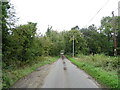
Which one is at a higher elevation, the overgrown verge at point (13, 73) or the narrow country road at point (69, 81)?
the overgrown verge at point (13, 73)

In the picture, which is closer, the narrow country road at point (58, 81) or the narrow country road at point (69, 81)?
the narrow country road at point (58, 81)

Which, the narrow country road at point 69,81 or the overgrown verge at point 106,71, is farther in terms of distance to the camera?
the narrow country road at point 69,81

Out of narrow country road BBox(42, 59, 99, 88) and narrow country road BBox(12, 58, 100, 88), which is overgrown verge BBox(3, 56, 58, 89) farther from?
narrow country road BBox(42, 59, 99, 88)

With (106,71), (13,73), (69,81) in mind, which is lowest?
(69,81)

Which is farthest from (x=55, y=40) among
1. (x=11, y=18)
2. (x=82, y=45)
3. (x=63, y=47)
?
(x=11, y=18)

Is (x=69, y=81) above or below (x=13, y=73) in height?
below

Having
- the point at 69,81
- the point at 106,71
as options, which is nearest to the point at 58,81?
the point at 69,81

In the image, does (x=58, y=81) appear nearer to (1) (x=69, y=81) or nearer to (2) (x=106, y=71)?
(1) (x=69, y=81)

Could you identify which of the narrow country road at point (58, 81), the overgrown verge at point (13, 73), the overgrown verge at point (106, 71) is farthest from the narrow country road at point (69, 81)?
the overgrown verge at point (13, 73)

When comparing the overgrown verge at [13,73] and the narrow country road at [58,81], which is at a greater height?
the overgrown verge at [13,73]

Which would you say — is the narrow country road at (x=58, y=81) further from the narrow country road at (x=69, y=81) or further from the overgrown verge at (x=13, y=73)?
the overgrown verge at (x=13, y=73)

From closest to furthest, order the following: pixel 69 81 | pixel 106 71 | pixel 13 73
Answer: pixel 69 81 → pixel 13 73 → pixel 106 71

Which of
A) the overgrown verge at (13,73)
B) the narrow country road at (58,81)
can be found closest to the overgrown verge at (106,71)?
the narrow country road at (58,81)

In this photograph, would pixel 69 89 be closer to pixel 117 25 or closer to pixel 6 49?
pixel 6 49
